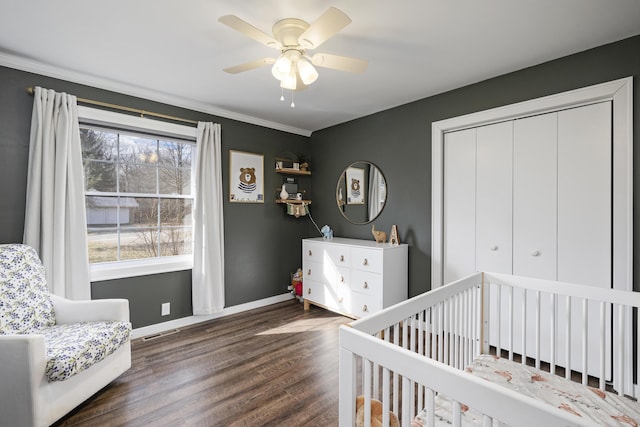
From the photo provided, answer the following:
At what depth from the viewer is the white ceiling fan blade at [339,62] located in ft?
5.77

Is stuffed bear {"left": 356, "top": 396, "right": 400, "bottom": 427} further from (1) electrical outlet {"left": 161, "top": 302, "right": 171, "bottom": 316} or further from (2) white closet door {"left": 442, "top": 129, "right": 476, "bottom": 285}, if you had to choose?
(1) electrical outlet {"left": 161, "top": 302, "right": 171, "bottom": 316}

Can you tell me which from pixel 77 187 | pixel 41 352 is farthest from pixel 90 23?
pixel 41 352

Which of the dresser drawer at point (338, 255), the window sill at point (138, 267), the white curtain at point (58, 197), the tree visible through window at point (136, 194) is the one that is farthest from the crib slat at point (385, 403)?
the tree visible through window at point (136, 194)

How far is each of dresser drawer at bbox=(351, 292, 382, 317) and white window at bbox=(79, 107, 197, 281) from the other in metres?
1.85

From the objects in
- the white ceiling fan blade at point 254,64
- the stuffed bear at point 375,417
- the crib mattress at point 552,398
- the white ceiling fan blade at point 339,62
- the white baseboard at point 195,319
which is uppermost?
the white ceiling fan blade at point 254,64

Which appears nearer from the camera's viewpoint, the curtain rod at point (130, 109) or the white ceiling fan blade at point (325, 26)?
the white ceiling fan blade at point (325, 26)

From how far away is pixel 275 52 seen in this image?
7.31 ft

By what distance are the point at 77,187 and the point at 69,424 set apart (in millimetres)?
1735

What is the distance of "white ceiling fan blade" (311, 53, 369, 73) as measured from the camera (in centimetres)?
176

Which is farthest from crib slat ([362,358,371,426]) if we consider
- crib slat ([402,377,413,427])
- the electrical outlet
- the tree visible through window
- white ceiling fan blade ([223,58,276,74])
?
the tree visible through window

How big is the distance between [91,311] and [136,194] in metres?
1.24

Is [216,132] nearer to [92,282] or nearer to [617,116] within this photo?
[92,282]

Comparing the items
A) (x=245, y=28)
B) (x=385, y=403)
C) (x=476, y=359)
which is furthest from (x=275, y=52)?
(x=476, y=359)

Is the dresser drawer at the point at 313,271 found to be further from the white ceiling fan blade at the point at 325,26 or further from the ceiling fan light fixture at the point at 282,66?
the white ceiling fan blade at the point at 325,26
